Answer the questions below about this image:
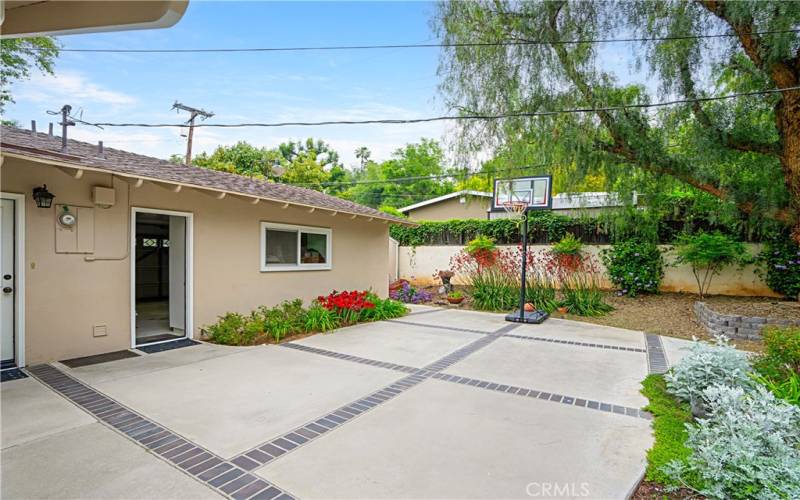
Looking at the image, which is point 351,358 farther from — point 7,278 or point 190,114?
point 190,114

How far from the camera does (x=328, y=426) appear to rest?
119 inches

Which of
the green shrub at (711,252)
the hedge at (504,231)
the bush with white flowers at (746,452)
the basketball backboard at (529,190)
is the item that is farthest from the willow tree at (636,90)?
the bush with white flowers at (746,452)

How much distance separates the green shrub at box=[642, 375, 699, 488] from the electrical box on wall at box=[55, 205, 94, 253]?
641 centimetres

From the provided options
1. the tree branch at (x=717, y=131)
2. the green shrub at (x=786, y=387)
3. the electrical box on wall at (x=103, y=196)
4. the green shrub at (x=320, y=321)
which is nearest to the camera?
the green shrub at (x=786, y=387)

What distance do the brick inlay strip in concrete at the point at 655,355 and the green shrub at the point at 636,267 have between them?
307 centimetres

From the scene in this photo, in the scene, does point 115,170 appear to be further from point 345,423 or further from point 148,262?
point 148,262

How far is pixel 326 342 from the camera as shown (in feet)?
19.6

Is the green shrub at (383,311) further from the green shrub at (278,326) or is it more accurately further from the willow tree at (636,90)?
the willow tree at (636,90)

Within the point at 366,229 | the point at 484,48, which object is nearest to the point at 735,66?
the point at 484,48

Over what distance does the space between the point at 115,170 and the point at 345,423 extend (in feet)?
13.9

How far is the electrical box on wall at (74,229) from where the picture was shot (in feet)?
15.4

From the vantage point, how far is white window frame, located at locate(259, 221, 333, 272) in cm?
724

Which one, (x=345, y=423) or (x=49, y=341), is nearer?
(x=345, y=423)

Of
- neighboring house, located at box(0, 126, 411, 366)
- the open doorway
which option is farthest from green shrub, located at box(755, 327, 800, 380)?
the open doorway
